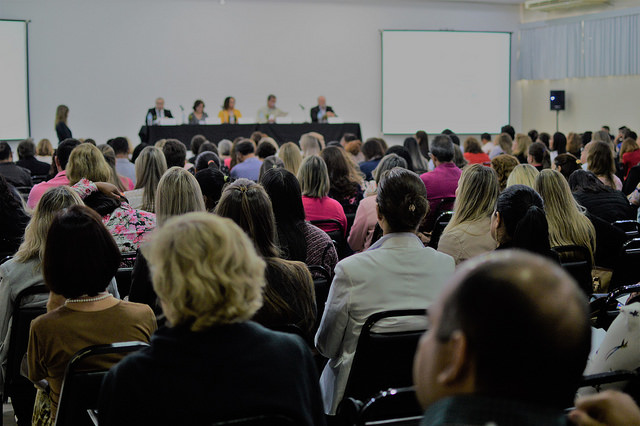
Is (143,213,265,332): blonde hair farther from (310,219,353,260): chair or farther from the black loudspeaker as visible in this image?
the black loudspeaker

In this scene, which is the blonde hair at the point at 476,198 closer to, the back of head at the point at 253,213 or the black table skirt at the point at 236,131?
the back of head at the point at 253,213

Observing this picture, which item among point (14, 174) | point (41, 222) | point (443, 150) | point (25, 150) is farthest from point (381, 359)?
point (25, 150)

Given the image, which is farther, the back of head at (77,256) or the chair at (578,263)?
the chair at (578,263)

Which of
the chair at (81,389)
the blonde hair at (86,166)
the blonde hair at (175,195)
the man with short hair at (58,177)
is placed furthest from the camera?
the man with short hair at (58,177)

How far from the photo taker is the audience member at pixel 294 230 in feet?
10.8

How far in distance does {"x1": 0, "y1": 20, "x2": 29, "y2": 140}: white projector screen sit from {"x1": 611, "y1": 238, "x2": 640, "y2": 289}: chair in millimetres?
11212

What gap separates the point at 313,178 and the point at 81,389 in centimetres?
290

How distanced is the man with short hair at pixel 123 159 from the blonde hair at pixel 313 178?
298 centimetres

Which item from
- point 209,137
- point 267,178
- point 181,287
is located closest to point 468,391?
point 181,287

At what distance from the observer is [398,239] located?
2523 millimetres

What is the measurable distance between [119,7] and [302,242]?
1136cm

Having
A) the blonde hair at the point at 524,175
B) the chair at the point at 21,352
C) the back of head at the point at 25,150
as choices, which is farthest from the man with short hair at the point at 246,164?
the chair at the point at 21,352

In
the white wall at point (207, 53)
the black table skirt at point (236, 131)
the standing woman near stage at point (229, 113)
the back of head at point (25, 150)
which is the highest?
the white wall at point (207, 53)

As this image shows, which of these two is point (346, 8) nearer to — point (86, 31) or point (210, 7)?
point (210, 7)
